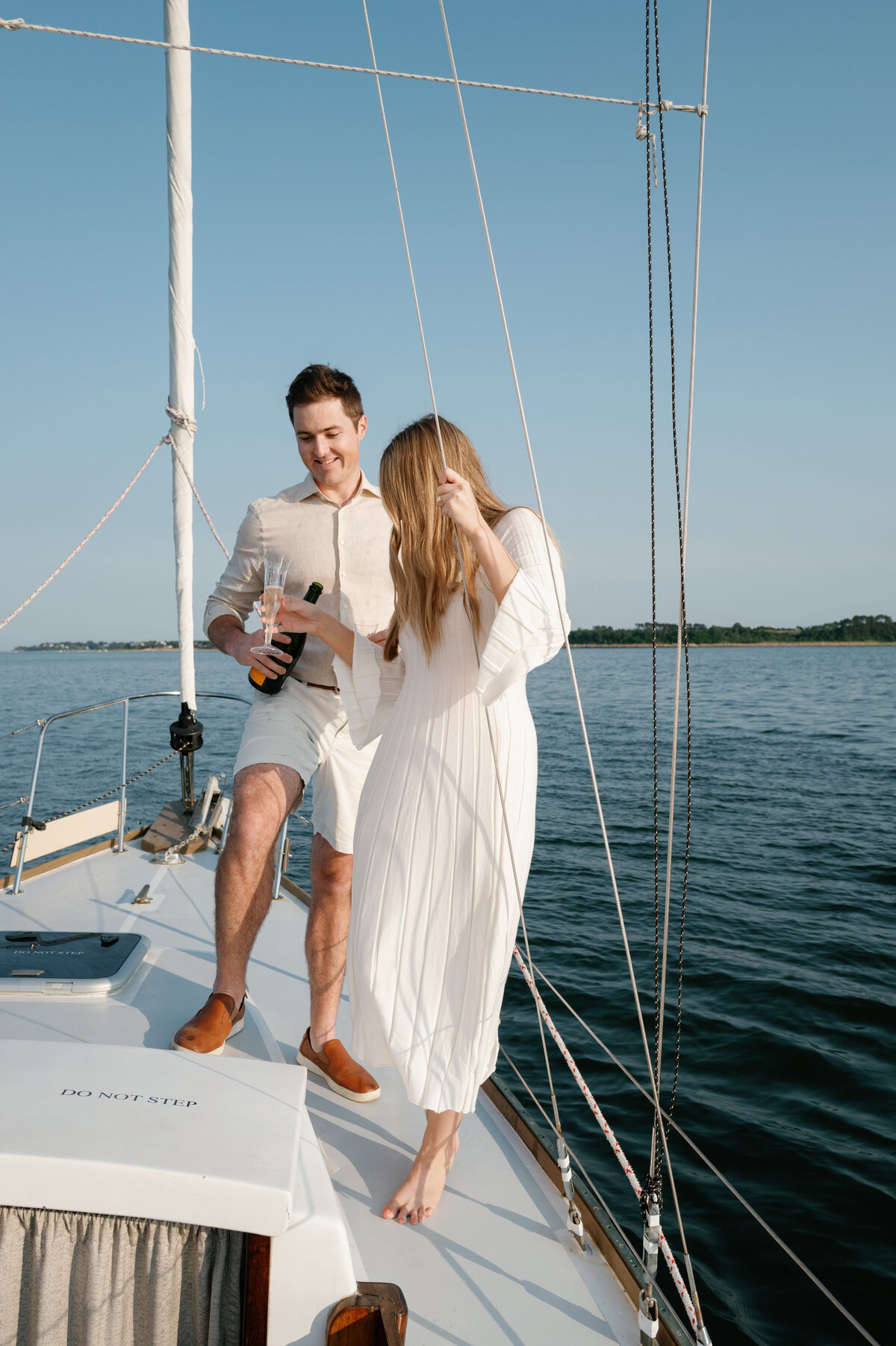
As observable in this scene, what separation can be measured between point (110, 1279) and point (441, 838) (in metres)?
0.81

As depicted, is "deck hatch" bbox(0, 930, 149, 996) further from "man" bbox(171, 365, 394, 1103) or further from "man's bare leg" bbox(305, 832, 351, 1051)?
"man's bare leg" bbox(305, 832, 351, 1051)

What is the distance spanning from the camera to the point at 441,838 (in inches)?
63.5

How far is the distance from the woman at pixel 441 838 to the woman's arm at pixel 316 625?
0.29 meters

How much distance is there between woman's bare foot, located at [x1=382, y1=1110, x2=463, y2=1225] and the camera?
160cm

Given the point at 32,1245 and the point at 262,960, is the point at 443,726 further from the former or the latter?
the point at 262,960

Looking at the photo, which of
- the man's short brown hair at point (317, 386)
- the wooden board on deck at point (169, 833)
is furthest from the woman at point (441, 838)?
the wooden board on deck at point (169, 833)

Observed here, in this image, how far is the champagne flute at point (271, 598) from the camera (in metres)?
1.92

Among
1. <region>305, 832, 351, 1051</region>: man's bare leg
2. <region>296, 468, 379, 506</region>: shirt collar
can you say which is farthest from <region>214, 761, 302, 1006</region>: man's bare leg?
<region>296, 468, 379, 506</region>: shirt collar

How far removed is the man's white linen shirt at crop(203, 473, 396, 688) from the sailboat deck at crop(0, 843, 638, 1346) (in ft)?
2.99

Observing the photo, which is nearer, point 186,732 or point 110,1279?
point 110,1279

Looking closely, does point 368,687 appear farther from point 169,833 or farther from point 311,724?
point 169,833

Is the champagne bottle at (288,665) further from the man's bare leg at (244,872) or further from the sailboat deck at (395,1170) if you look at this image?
the sailboat deck at (395,1170)

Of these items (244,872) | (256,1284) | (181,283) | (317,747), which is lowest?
(256,1284)

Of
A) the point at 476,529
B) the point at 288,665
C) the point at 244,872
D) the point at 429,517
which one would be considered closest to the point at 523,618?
the point at 476,529
